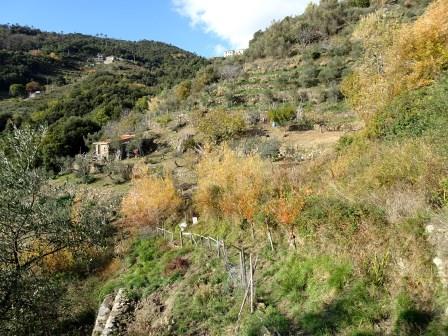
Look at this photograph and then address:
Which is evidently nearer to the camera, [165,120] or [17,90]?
[165,120]

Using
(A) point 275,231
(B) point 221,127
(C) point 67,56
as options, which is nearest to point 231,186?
(A) point 275,231

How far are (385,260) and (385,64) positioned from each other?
15.1m

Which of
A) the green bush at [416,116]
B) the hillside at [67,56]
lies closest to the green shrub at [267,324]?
the green bush at [416,116]

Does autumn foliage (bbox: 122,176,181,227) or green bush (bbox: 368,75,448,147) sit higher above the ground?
green bush (bbox: 368,75,448,147)

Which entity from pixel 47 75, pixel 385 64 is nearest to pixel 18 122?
pixel 47 75

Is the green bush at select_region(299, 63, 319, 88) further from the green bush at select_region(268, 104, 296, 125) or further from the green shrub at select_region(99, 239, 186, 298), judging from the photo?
the green shrub at select_region(99, 239, 186, 298)

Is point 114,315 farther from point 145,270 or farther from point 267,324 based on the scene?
point 267,324

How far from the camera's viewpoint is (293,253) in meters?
12.4

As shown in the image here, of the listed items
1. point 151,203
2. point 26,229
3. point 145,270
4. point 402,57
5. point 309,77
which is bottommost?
point 145,270

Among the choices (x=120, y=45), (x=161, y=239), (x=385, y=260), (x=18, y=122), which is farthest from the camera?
(x=120, y=45)

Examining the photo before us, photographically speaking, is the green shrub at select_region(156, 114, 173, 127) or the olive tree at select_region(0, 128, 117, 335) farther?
the green shrub at select_region(156, 114, 173, 127)

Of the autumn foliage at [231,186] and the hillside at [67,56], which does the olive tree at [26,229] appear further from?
the hillside at [67,56]

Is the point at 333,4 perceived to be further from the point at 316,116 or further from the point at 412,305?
the point at 412,305

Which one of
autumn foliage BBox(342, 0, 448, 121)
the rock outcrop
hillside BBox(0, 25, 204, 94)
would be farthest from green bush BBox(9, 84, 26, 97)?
the rock outcrop
